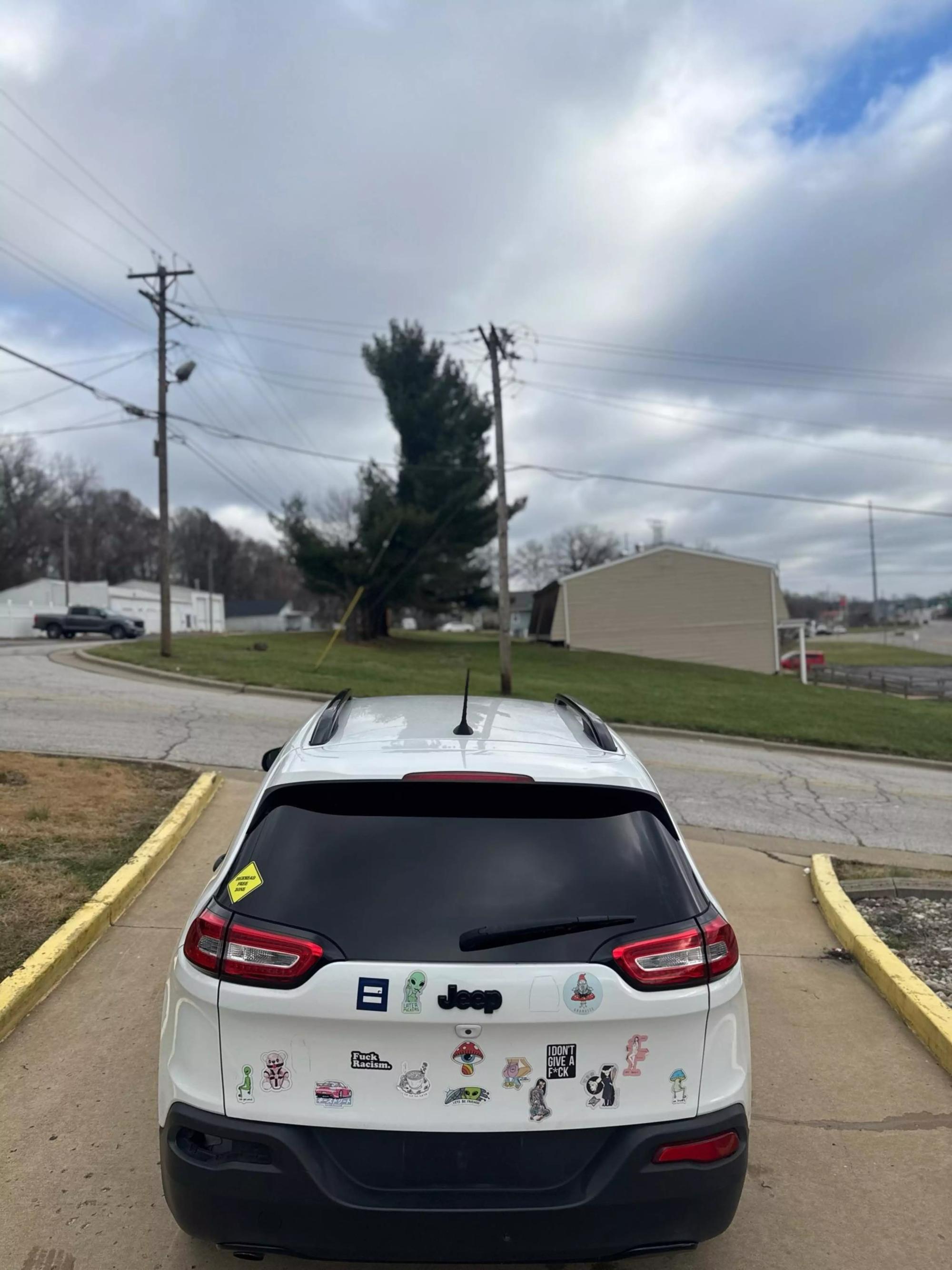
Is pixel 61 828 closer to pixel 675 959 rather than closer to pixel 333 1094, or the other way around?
pixel 333 1094

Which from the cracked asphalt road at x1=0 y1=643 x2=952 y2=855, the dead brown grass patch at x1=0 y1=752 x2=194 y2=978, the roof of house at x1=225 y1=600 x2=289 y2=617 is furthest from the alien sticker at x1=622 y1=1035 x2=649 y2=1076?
the roof of house at x1=225 y1=600 x2=289 y2=617

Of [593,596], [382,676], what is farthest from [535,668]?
[593,596]

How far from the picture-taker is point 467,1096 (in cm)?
225

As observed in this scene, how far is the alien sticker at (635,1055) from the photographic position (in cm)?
231

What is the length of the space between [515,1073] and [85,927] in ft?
11.5

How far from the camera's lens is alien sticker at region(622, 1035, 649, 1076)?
2307mm

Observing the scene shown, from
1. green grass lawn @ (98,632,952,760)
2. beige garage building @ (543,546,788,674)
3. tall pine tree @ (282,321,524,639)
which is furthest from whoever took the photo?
beige garage building @ (543,546,788,674)

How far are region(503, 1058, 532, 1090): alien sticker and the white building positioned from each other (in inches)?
2041

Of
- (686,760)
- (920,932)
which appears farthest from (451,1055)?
(686,760)

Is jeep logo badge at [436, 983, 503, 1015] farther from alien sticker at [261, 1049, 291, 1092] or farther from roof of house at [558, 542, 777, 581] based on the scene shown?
roof of house at [558, 542, 777, 581]

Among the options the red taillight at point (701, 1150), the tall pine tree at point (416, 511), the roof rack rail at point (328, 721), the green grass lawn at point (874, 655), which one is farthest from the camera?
the green grass lawn at point (874, 655)

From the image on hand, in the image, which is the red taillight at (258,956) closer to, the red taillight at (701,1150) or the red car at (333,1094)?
the red car at (333,1094)

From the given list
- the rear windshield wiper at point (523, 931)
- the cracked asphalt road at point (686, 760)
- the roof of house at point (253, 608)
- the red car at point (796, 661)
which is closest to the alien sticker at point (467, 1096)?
the rear windshield wiper at point (523, 931)

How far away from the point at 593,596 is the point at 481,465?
8574 millimetres
